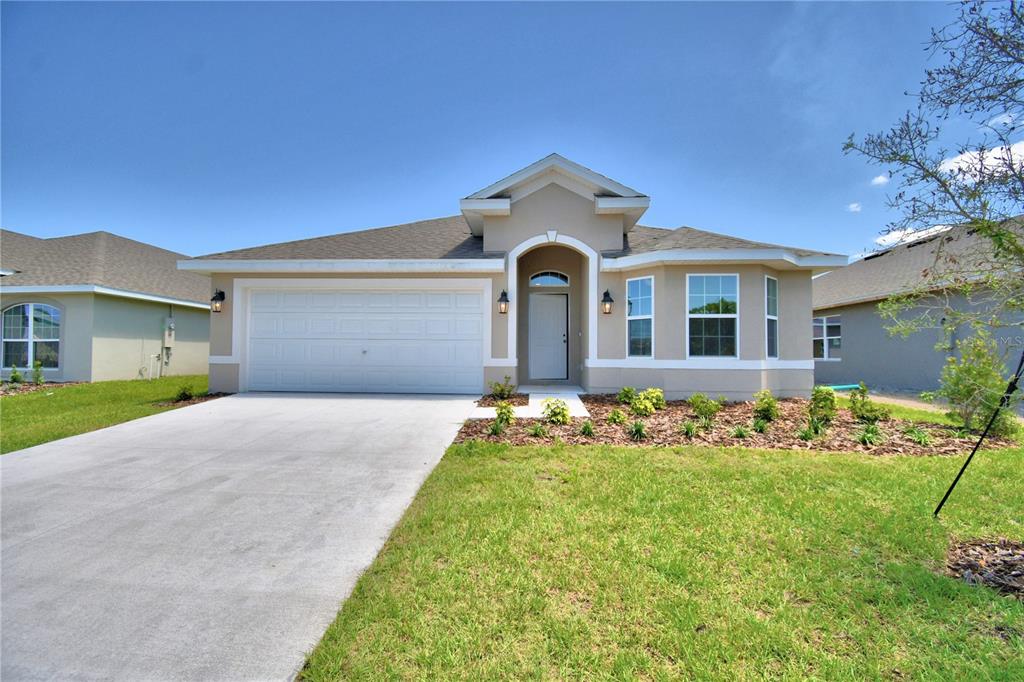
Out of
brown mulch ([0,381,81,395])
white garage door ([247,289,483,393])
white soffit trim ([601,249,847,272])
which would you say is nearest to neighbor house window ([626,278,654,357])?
white soffit trim ([601,249,847,272])

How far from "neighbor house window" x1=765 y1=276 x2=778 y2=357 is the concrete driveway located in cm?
766

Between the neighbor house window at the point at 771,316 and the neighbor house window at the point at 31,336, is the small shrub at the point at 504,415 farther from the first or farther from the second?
the neighbor house window at the point at 31,336

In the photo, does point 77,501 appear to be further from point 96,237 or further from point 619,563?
point 96,237

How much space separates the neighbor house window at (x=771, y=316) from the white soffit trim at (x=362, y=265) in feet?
19.9

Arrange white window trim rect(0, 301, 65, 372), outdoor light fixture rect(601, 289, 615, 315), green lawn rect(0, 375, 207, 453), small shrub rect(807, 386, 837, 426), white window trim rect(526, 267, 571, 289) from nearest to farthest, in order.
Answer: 1. green lawn rect(0, 375, 207, 453)
2. small shrub rect(807, 386, 837, 426)
3. outdoor light fixture rect(601, 289, 615, 315)
4. white window trim rect(526, 267, 571, 289)
5. white window trim rect(0, 301, 65, 372)

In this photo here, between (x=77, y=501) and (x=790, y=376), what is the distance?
482 inches

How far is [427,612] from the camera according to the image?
2471 mm

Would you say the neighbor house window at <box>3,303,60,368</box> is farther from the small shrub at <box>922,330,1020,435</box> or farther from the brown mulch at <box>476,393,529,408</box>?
the small shrub at <box>922,330,1020,435</box>

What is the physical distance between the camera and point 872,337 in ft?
45.1

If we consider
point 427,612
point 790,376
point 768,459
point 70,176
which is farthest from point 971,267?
point 70,176

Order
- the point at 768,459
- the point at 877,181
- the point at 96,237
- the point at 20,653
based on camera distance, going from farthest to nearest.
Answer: the point at 96,237 < the point at 768,459 < the point at 877,181 < the point at 20,653

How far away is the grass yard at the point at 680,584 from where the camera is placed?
2.12m

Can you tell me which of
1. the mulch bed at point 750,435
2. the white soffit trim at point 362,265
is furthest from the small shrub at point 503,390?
the white soffit trim at point 362,265

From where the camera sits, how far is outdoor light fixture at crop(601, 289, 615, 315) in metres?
10.1
